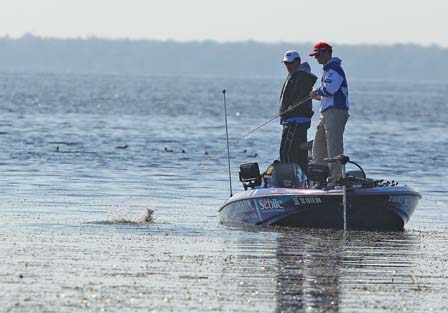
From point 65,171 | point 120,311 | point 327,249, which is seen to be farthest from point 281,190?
point 65,171

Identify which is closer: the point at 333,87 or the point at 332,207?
the point at 332,207

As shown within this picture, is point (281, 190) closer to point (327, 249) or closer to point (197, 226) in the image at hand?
point (197, 226)

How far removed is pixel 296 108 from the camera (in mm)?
16266

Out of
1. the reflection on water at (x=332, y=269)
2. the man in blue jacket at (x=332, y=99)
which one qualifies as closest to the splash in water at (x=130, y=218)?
the reflection on water at (x=332, y=269)

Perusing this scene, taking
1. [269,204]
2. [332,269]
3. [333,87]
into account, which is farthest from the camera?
[269,204]

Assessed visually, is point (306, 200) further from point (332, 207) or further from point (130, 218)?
point (130, 218)

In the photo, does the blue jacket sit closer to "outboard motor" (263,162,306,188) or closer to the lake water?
"outboard motor" (263,162,306,188)

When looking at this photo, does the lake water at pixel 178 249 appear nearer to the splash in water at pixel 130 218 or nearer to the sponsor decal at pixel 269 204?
the splash in water at pixel 130 218

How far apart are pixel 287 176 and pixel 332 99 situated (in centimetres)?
108

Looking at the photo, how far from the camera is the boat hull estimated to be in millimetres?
15336

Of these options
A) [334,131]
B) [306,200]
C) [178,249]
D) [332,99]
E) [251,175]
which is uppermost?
[332,99]

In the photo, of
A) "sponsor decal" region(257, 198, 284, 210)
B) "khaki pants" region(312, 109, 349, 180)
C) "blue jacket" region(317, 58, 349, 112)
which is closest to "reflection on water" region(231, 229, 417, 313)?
"sponsor decal" region(257, 198, 284, 210)

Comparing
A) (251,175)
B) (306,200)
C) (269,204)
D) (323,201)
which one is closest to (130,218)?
(251,175)

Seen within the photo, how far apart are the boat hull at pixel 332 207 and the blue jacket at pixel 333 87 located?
1.01 metres
